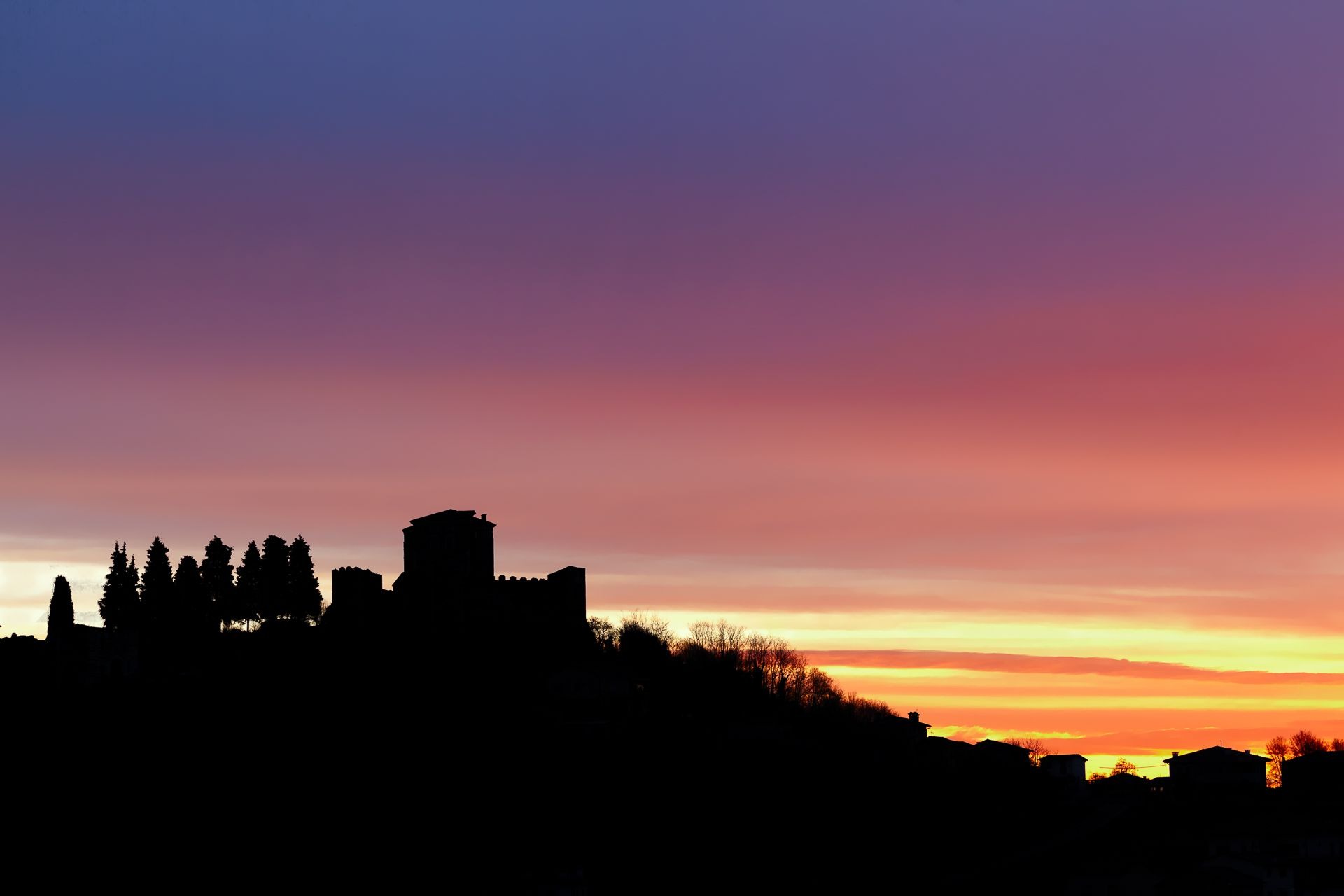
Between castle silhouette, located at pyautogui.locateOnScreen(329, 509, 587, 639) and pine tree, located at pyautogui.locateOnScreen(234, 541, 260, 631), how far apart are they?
32.1 feet

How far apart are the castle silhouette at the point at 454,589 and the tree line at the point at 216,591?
8.65 meters

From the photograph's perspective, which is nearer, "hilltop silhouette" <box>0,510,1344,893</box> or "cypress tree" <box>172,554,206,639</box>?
"hilltop silhouette" <box>0,510,1344,893</box>

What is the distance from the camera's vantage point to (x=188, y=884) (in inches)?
3110

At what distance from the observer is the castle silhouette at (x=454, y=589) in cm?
11694

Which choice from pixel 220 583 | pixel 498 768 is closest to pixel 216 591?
pixel 220 583

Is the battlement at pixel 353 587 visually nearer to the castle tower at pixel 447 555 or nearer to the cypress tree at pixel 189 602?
the castle tower at pixel 447 555

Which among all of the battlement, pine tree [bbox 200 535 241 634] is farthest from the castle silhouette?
pine tree [bbox 200 535 241 634]

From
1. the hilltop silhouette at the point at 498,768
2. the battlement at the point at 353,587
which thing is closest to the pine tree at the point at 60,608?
the hilltop silhouette at the point at 498,768

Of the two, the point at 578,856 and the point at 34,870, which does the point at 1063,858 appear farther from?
the point at 34,870

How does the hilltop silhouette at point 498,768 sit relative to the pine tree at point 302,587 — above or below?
below

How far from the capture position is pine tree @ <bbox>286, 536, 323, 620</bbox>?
124688 millimetres

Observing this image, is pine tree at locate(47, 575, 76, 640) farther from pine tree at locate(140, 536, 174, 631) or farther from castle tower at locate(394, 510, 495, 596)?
castle tower at locate(394, 510, 495, 596)

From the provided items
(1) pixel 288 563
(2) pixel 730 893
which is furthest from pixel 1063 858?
(1) pixel 288 563

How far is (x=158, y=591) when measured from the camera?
4813 inches
